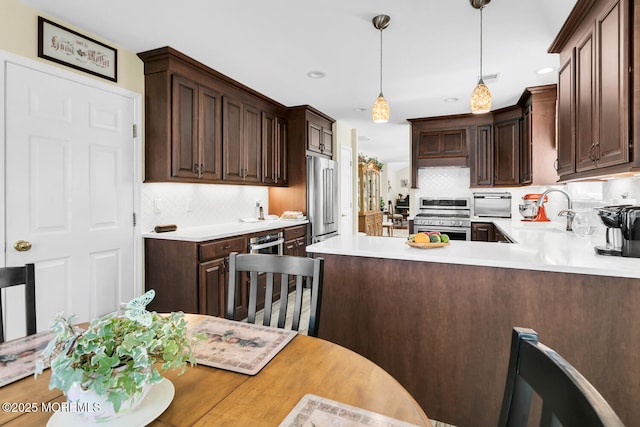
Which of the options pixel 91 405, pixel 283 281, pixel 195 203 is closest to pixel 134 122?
pixel 195 203

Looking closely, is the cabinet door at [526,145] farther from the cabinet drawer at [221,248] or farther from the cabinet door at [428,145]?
the cabinet drawer at [221,248]

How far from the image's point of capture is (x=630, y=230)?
1840 millimetres

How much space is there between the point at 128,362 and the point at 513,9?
9.50 ft

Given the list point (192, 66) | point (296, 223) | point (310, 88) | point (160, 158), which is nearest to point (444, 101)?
point (310, 88)

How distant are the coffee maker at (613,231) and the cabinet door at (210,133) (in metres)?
3.10

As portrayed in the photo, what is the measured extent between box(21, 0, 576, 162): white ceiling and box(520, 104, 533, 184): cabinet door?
0.43 metres

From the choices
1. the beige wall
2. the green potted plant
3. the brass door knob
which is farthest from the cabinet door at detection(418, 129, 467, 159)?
the green potted plant

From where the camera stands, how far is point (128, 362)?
72cm

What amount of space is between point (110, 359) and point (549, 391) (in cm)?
80

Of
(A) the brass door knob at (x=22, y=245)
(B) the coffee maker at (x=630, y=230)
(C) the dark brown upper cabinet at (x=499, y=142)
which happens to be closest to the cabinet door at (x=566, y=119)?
(B) the coffee maker at (x=630, y=230)

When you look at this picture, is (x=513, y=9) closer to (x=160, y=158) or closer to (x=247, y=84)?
(x=247, y=84)

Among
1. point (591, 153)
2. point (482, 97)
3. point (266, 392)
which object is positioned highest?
point (482, 97)

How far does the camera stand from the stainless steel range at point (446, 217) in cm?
525

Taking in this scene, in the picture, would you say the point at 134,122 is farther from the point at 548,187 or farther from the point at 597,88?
the point at 548,187
